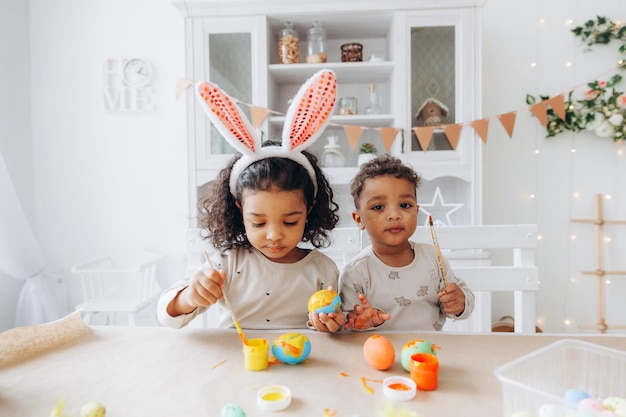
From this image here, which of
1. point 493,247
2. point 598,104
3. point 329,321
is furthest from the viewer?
point 598,104

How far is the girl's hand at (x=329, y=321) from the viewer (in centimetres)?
83

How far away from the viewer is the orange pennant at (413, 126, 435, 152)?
2.02m

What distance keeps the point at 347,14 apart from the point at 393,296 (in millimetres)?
1529

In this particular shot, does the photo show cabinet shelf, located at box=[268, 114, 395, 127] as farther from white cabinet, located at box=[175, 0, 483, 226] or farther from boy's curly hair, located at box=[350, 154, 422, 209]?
boy's curly hair, located at box=[350, 154, 422, 209]

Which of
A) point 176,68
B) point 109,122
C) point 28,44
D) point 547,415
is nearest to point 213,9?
point 176,68

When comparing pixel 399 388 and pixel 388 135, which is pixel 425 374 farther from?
pixel 388 135

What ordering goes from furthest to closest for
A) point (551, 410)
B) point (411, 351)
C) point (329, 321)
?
1. point (329, 321)
2. point (411, 351)
3. point (551, 410)

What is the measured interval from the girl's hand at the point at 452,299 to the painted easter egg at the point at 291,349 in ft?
1.33

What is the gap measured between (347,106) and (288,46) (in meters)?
0.42

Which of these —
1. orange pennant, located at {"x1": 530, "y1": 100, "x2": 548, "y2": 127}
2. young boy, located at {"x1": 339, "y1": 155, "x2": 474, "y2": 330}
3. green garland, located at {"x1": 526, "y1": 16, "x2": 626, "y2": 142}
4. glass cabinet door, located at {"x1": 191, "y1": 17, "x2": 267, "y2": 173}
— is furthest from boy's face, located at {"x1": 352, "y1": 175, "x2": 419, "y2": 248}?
green garland, located at {"x1": 526, "y1": 16, "x2": 626, "y2": 142}

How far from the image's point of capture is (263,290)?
1.02 metres

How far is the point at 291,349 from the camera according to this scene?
698 mm

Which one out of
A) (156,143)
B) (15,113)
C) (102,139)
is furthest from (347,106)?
(15,113)

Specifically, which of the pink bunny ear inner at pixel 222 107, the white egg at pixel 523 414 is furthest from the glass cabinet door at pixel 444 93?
the white egg at pixel 523 414
